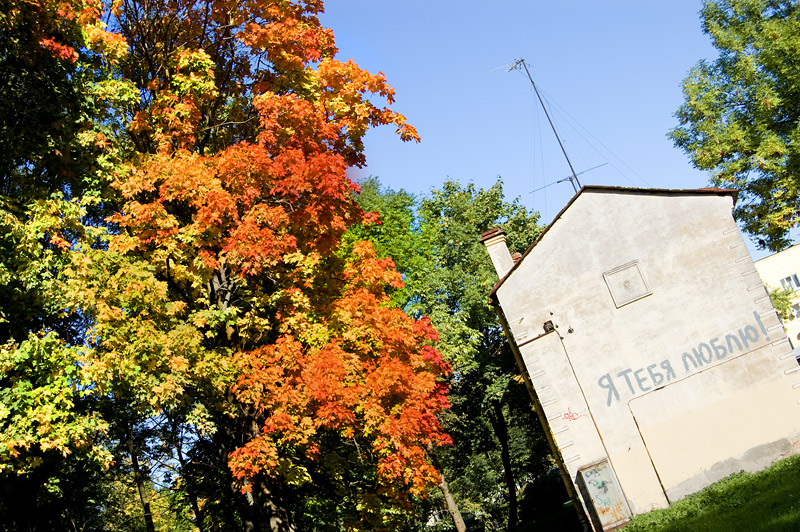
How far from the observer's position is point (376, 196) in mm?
34156

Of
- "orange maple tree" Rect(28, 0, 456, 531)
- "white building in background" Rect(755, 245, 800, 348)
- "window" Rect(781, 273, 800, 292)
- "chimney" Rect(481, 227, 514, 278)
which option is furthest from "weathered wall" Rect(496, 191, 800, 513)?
"window" Rect(781, 273, 800, 292)

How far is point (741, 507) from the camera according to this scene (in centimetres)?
1276

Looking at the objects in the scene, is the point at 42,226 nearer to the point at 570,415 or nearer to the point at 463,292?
the point at 570,415

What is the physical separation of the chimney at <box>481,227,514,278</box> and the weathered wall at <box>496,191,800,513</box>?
187 cm

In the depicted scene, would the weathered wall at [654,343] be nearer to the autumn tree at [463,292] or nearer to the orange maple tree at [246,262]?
the orange maple tree at [246,262]

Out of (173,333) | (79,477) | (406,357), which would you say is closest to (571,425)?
(406,357)

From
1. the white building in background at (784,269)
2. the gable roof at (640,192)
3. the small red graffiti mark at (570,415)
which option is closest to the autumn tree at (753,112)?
the gable roof at (640,192)

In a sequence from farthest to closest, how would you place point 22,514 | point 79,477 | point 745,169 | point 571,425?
1. point 745,169
2. point 79,477
3. point 571,425
4. point 22,514

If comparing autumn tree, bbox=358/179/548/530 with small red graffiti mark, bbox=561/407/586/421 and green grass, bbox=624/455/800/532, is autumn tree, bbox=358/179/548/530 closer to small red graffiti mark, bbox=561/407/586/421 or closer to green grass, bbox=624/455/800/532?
small red graffiti mark, bbox=561/407/586/421

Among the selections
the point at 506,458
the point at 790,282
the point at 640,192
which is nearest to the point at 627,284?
the point at 640,192

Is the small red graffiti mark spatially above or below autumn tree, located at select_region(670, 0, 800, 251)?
below

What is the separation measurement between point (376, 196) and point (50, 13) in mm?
21602

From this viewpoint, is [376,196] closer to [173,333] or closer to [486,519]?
[173,333]

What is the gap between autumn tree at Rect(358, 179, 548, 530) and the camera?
103 feet
